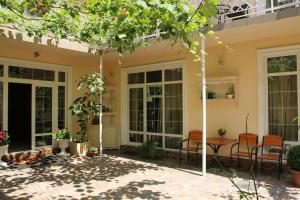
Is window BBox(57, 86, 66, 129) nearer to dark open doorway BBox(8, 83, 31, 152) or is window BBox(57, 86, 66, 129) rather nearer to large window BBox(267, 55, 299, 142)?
dark open doorway BBox(8, 83, 31, 152)

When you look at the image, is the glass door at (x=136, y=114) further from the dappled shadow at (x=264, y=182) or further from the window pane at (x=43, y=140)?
the window pane at (x=43, y=140)

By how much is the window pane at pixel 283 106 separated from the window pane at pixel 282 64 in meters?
0.18

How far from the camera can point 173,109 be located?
8.70 metres

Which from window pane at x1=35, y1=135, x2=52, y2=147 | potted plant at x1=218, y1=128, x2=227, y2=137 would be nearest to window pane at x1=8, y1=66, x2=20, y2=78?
window pane at x1=35, y1=135, x2=52, y2=147

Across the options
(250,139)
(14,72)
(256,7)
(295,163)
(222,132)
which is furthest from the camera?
(14,72)

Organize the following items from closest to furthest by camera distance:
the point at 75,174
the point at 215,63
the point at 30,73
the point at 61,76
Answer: the point at 75,174
the point at 215,63
the point at 30,73
the point at 61,76

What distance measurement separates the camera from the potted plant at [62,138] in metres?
8.60

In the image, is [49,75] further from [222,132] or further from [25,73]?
[222,132]

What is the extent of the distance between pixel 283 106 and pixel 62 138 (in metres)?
6.39

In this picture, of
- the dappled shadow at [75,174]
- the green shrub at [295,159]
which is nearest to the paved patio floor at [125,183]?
the dappled shadow at [75,174]

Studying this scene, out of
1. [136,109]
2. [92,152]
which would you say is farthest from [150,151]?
[136,109]

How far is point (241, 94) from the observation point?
7195mm

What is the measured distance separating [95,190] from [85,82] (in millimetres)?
3981

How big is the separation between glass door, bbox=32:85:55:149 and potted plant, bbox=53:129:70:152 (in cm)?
43
